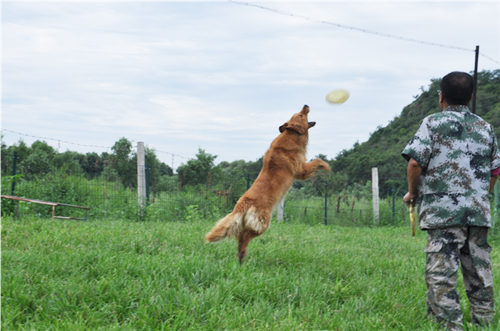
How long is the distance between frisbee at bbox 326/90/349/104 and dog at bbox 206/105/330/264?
0.34 meters

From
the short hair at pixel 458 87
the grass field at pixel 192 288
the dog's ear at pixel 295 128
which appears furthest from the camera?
the dog's ear at pixel 295 128

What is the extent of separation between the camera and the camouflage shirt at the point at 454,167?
9.77 ft

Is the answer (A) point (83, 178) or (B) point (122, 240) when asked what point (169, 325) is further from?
(A) point (83, 178)

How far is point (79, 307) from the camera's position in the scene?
9.64 feet

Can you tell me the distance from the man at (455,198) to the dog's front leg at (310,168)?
201 centimetres

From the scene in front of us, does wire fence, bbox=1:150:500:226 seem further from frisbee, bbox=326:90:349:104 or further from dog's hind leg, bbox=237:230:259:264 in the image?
dog's hind leg, bbox=237:230:259:264

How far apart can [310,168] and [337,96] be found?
3.52 feet

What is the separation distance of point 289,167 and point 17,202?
18.6 ft

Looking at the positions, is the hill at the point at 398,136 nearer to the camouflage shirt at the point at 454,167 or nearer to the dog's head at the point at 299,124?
the dog's head at the point at 299,124

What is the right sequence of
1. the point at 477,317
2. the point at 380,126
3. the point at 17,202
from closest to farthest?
1. the point at 477,317
2. the point at 17,202
3. the point at 380,126

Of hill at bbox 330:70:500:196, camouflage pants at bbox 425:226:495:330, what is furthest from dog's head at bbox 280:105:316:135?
hill at bbox 330:70:500:196

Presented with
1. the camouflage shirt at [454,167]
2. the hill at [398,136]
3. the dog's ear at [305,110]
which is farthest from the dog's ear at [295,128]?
the hill at [398,136]

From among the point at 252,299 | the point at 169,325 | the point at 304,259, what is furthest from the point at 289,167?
the point at 169,325

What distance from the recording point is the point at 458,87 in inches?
124
